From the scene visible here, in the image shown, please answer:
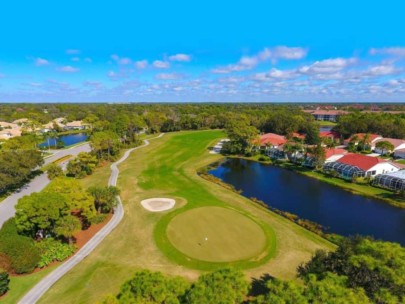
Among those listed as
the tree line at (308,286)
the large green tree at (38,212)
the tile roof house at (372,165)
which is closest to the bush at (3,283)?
the large green tree at (38,212)

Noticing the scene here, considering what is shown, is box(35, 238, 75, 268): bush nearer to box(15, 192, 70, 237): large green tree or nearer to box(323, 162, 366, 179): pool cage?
box(15, 192, 70, 237): large green tree

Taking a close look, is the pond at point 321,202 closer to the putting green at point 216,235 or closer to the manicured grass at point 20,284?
the putting green at point 216,235

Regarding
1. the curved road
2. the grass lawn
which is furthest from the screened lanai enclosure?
the curved road

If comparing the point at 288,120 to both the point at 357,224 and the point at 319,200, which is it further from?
the point at 357,224

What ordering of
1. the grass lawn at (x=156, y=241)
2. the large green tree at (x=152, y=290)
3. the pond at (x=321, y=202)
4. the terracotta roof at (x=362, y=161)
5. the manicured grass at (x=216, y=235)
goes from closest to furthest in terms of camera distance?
the large green tree at (x=152, y=290) → the grass lawn at (x=156, y=241) → the manicured grass at (x=216, y=235) → the pond at (x=321, y=202) → the terracotta roof at (x=362, y=161)

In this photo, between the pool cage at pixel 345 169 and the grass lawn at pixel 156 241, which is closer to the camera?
the grass lawn at pixel 156 241

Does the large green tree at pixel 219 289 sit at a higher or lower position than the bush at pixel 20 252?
higher
